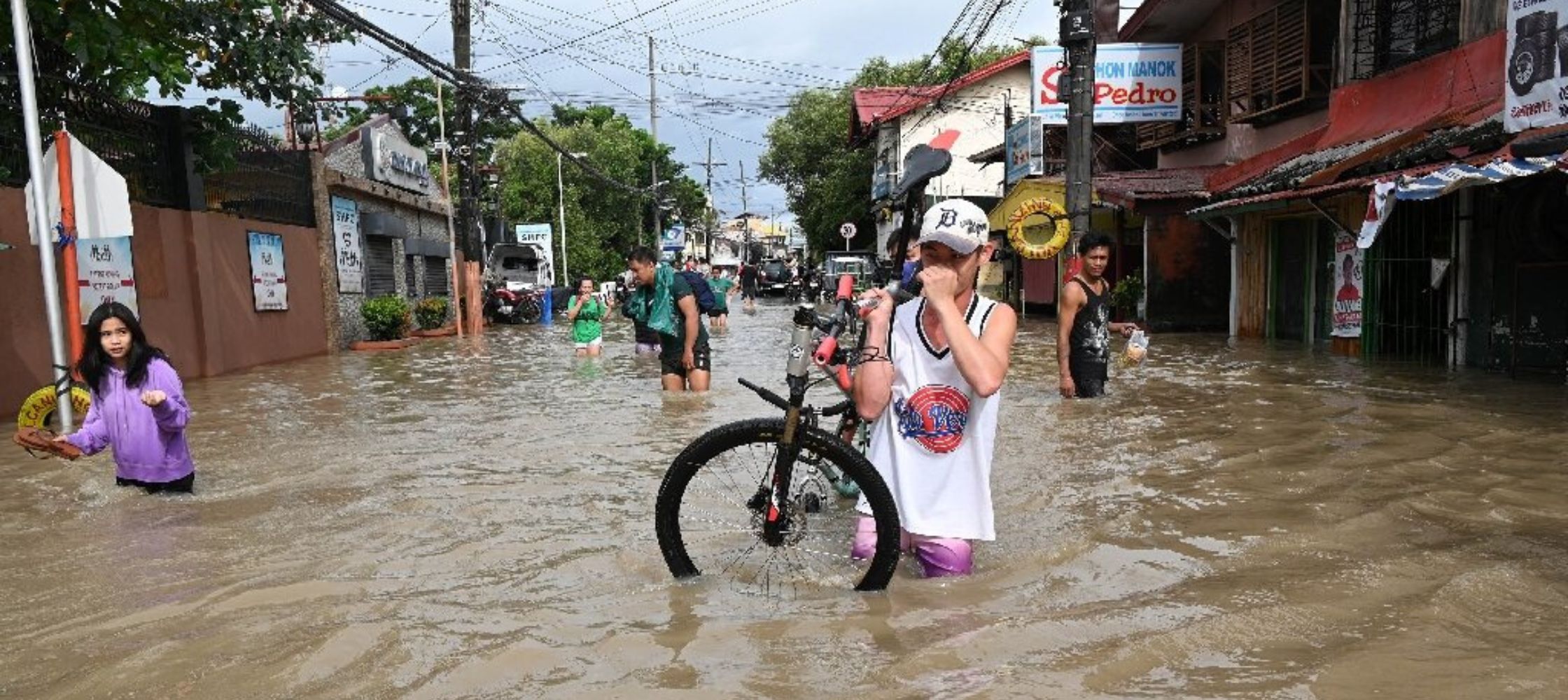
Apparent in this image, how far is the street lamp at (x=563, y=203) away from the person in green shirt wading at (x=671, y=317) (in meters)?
31.4

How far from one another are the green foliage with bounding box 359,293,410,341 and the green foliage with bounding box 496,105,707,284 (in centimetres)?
2367

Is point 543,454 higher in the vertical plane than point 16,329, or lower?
lower

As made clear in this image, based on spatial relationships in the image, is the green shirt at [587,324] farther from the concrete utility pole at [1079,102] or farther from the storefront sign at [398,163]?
the storefront sign at [398,163]

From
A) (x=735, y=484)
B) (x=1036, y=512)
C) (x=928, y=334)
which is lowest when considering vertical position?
(x=1036, y=512)

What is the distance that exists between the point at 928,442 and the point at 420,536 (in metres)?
2.54

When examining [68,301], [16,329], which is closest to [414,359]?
[16,329]

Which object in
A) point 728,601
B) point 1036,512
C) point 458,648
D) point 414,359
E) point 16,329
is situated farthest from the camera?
point 414,359

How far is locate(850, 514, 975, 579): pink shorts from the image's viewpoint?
3756 mm

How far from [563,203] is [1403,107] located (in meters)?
36.5

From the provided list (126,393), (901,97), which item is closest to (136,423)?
(126,393)

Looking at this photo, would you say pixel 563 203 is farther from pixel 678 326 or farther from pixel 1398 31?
pixel 678 326

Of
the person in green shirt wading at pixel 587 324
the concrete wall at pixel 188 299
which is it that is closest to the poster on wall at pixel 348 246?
the concrete wall at pixel 188 299

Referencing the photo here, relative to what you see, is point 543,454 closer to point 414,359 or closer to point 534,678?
point 534,678

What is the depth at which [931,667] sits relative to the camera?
10.5 feet
